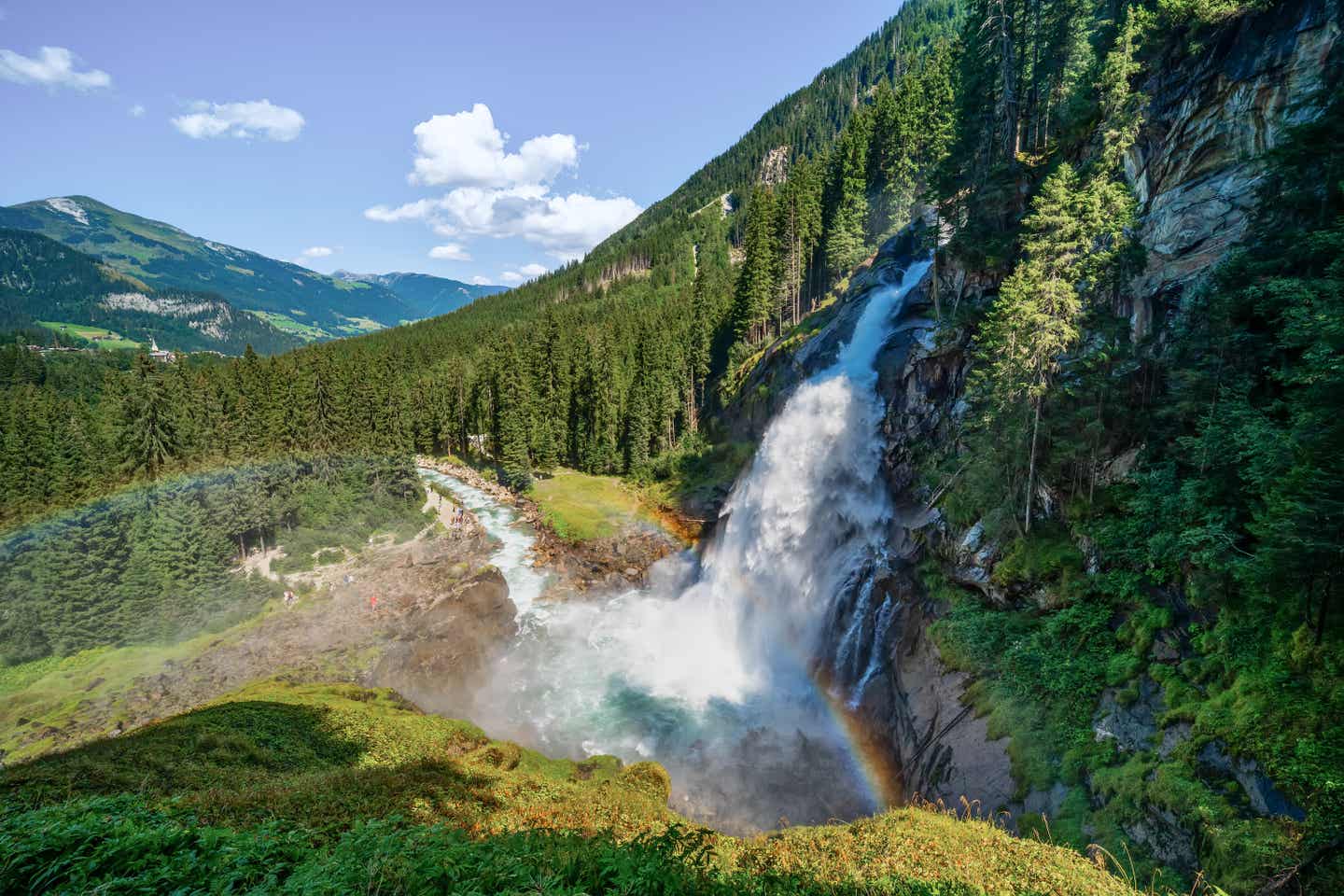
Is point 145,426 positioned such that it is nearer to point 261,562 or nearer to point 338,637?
point 261,562

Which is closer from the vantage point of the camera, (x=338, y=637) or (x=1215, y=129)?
(x=1215, y=129)

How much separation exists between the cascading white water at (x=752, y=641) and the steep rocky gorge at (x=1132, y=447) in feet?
4.49

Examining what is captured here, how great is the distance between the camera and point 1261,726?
1029 centimetres

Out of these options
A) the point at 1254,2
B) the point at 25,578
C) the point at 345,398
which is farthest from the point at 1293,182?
the point at 345,398

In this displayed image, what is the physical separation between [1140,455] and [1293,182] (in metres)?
7.78

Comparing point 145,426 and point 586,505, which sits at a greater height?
point 145,426

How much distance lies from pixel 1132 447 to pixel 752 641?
20694mm

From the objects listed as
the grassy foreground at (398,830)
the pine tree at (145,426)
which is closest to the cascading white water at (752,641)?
the grassy foreground at (398,830)

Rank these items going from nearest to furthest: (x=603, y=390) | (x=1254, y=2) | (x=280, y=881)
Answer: (x=280, y=881)
(x=1254, y=2)
(x=603, y=390)

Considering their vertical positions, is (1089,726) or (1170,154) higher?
(1170,154)

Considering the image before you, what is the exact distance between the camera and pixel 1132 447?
55.8 feet

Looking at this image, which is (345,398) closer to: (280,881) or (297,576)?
(297,576)

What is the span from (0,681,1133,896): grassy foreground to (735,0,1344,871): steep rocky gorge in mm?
4230

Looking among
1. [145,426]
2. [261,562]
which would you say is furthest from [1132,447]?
[145,426]
